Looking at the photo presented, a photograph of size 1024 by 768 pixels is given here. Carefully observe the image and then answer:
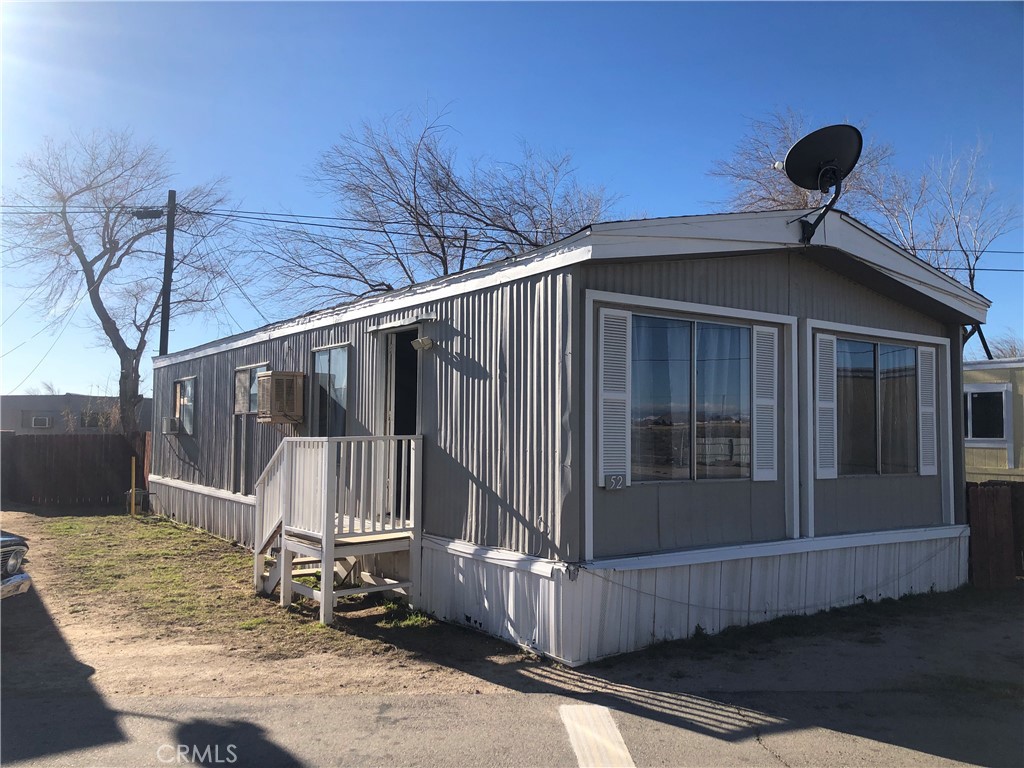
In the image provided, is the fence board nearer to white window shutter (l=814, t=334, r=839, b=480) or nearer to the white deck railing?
white window shutter (l=814, t=334, r=839, b=480)

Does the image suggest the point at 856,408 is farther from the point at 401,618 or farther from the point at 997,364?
the point at 997,364

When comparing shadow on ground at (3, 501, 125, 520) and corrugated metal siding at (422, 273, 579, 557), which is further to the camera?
shadow on ground at (3, 501, 125, 520)

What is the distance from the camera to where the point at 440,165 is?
17.2 meters

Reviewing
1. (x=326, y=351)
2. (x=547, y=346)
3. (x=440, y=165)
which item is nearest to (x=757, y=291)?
(x=547, y=346)

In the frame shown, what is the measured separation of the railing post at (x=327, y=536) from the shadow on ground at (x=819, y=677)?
22cm

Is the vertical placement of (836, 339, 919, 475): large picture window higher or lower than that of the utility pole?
lower

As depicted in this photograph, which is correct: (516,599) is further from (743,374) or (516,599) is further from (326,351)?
(326,351)

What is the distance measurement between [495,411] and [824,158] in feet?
11.6

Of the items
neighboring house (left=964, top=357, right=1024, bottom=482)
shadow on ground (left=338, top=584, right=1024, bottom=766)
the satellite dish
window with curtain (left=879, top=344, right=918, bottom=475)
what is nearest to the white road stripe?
shadow on ground (left=338, top=584, right=1024, bottom=766)

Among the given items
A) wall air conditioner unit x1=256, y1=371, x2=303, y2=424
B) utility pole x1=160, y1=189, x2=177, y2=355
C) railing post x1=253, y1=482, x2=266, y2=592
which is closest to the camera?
railing post x1=253, y1=482, x2=266, y2=592

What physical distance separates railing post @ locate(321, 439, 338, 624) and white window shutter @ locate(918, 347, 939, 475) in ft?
20.1

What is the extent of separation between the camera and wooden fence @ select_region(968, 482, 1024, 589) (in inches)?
329

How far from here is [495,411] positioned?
20.8 feet

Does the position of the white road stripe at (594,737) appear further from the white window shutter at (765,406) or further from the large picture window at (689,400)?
the white window shutter at (765,406)
